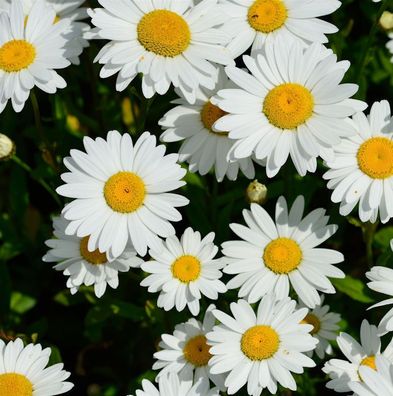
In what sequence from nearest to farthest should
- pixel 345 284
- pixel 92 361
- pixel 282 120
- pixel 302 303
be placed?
pixel 282 120 < pixel 302 303 < pixel 345 284 < pixel 92 361

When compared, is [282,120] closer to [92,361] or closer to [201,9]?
[201,9]

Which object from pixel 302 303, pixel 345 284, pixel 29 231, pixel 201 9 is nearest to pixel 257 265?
pixel 302 303

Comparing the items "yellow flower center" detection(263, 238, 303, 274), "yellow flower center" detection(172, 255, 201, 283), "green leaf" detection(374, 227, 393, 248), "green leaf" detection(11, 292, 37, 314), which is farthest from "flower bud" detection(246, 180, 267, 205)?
"green leaf" detection(11, 292, 37, 314)

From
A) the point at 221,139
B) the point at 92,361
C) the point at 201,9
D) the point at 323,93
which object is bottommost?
the point at 92,361

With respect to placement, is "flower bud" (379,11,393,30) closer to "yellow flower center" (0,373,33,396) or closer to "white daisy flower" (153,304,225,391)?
"white daisy flower" (153,304,225,391)

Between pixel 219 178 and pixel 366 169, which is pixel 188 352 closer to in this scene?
pixel 219 178

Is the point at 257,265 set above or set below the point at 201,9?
below

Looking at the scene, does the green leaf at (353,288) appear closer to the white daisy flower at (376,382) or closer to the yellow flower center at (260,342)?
the yellow flower center at (260,342)

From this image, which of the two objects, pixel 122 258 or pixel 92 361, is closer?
pixel 122 258

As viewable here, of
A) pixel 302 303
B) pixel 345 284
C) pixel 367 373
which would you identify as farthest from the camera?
pixel 345 284
